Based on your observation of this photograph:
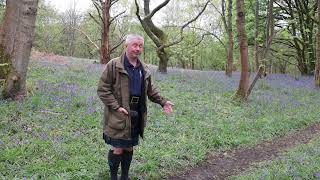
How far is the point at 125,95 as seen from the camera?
18.7 ft

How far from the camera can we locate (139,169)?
7.07 m

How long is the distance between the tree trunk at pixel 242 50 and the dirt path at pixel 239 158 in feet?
13.5

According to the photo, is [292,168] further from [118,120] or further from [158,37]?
[158,37]

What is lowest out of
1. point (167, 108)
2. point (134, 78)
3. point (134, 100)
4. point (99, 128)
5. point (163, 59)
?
point (99, 128)

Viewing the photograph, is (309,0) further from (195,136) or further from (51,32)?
(51,32)

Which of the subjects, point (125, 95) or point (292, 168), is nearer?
point (125, 95)

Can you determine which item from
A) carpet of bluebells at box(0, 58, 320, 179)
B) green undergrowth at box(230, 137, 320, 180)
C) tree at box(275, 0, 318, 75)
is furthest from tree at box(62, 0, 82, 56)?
green undergrowth at box(230, 137, 320, 180)

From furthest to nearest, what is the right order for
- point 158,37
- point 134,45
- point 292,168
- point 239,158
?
point 158,37, point 239,158, point 292,168, point 134,45

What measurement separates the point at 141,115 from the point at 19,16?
6634 mm

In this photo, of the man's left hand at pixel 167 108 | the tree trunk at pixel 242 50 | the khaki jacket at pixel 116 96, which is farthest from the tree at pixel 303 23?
the khaki jacket at pixel 116 96

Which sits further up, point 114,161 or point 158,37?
point 158,37

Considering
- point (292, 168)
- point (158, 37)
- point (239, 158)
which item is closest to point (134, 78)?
point (292, 168)

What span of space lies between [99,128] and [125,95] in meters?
3.55

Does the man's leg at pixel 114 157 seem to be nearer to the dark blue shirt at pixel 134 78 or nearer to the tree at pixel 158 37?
the dark blue shirt at pixel 134 78
